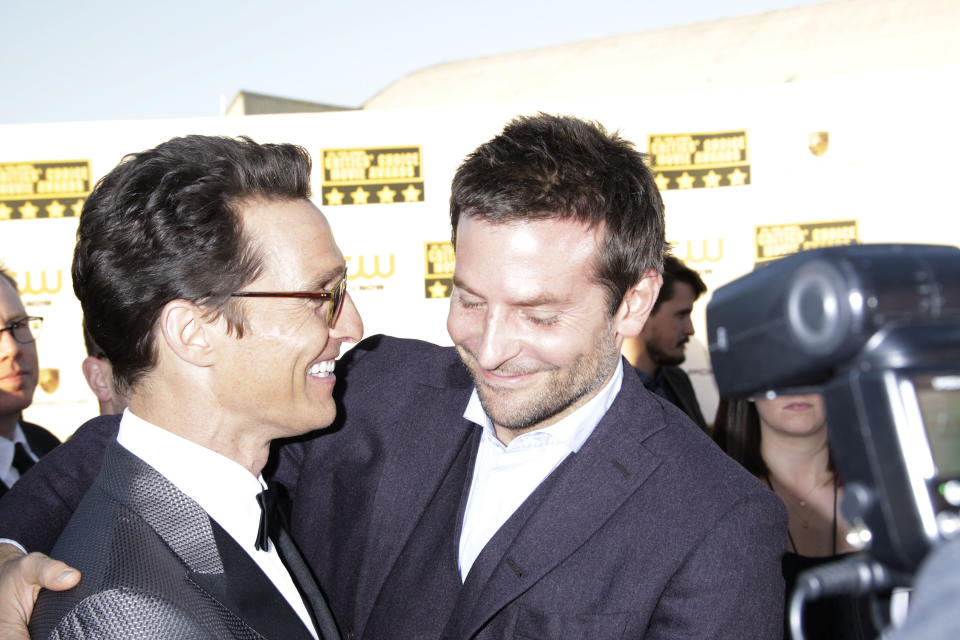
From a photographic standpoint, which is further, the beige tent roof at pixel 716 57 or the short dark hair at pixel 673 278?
the beige tent roof at pixel 716 57

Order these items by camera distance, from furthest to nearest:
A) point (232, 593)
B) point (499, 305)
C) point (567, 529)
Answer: point (499, 305), point (567, 529), point (232, 593)

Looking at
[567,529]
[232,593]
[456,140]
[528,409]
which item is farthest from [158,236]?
[456,140]

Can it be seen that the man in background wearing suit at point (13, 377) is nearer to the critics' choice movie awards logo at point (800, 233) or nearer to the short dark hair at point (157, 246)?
the short dark hair at point (157, 246)

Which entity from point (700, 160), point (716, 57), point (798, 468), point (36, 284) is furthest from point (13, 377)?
point (716, 57)

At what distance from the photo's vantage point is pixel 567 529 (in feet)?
4.80

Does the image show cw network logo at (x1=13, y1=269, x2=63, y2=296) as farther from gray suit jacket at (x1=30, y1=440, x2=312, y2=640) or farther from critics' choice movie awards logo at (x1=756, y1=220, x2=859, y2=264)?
critics' choice movie awards logo at (x1=756, y1=220, x2=859, y2=264)

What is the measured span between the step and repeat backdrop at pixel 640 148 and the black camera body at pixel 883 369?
4221mm

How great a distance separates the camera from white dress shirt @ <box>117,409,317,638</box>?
1.34 metres

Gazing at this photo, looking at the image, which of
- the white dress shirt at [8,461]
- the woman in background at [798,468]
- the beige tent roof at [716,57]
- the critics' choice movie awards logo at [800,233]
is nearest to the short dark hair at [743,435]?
the woman in background at [798,468]

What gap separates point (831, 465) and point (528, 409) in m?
1.35

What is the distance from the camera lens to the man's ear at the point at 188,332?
135 cm

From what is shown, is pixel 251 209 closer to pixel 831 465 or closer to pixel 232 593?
pixel 232 593

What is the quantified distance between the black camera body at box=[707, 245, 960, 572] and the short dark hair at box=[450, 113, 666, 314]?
3.31ft

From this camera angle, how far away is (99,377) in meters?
3.08
